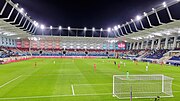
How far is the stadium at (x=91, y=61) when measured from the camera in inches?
686

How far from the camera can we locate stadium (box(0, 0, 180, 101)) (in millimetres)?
17422

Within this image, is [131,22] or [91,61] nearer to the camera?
[91,61]

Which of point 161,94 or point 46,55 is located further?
point 46,55

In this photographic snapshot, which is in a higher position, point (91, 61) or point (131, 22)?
point (131, 22)

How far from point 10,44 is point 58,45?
27.7 metres

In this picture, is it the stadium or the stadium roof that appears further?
the stadium roof

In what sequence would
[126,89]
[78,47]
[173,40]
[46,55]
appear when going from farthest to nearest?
[78,47]
[46,55]
[173,40]
[126,89]

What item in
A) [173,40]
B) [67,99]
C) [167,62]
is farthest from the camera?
[173,40]

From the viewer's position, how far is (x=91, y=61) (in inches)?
2820

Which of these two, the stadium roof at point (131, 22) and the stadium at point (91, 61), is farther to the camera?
the stadium roof at point (131, 22)

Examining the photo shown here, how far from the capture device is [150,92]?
57.0 feet

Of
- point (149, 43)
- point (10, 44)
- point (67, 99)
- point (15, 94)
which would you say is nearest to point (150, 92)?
point (67, 99)

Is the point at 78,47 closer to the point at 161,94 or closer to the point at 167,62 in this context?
the point at 167,62

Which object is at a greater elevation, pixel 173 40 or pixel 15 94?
pixel 173 40
